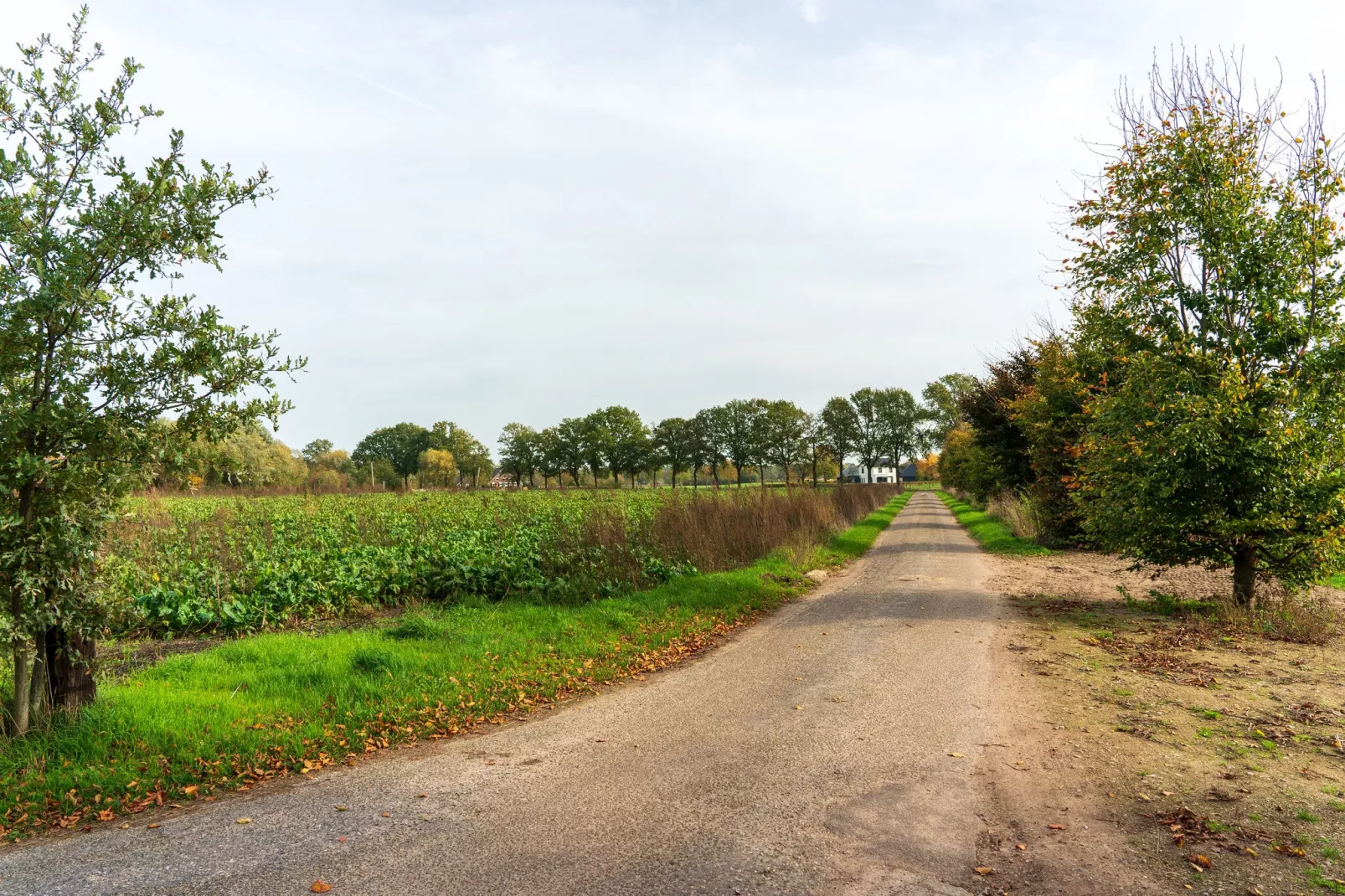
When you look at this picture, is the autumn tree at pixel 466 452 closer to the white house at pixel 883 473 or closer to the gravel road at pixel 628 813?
the white house at pixel 883 473

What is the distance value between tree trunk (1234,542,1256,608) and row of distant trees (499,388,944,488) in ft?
287

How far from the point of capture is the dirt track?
4.07m

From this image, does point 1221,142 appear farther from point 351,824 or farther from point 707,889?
point 351,824

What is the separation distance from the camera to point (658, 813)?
4.87 m

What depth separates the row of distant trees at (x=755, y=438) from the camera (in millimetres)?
99812

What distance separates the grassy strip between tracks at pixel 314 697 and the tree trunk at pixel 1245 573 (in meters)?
7.39

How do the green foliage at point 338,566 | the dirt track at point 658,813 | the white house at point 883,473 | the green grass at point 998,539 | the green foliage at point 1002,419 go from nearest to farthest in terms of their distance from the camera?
the dirt track at point 658,813, the green foliage at point 338,566, the green grass at point 998,539, the green foliage at point 1002,419, the white house at point 883,473

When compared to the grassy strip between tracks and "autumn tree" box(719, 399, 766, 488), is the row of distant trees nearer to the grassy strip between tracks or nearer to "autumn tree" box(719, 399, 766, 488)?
"autumn tree" box(719, 399, 766, 488)

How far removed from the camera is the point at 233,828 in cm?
473

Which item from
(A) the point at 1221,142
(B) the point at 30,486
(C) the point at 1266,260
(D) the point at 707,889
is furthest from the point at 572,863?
(A) the point at 1221,142

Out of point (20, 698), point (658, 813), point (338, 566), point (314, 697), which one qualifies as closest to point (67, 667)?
point (20, 698)

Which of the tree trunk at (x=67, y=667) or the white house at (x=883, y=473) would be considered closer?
the tree trunk at (x=67, y=667)

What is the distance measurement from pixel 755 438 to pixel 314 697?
94.9 m

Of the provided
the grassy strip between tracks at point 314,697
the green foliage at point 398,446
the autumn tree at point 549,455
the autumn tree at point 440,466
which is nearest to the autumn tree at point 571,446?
the autumn tree at point 549,455
